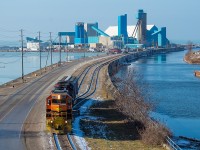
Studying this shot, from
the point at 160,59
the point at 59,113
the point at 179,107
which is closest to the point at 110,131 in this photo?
the point at 59,113

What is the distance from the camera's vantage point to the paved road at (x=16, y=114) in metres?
21.1

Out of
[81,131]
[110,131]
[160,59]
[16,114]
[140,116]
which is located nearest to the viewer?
[81,131]

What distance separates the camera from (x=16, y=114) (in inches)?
1118

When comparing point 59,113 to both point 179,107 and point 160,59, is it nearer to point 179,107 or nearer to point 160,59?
point 179,107

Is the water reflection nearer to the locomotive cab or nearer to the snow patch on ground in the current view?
the snow patch on ground

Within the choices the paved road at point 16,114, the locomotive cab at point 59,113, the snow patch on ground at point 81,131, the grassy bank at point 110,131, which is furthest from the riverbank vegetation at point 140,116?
the paved road at point 16,114

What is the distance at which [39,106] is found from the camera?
31797mm

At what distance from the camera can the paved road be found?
69.2ft

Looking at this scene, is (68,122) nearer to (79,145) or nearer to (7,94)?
(79,145)

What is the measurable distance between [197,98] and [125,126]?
68.2 ft

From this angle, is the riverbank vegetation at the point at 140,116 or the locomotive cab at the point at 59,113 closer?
the riverbank vegetation at the point at 140,116

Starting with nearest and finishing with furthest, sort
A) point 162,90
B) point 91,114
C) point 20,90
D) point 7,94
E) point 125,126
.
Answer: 1. point 125,126
2. point 91,114
3. point 7,94
4. point 20,90
5. point 162,90

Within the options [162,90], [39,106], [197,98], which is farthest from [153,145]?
[162,90]

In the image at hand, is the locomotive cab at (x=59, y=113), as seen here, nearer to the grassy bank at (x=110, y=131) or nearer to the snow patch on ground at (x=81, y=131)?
the snow patch on ground at (x=81, y=131)
